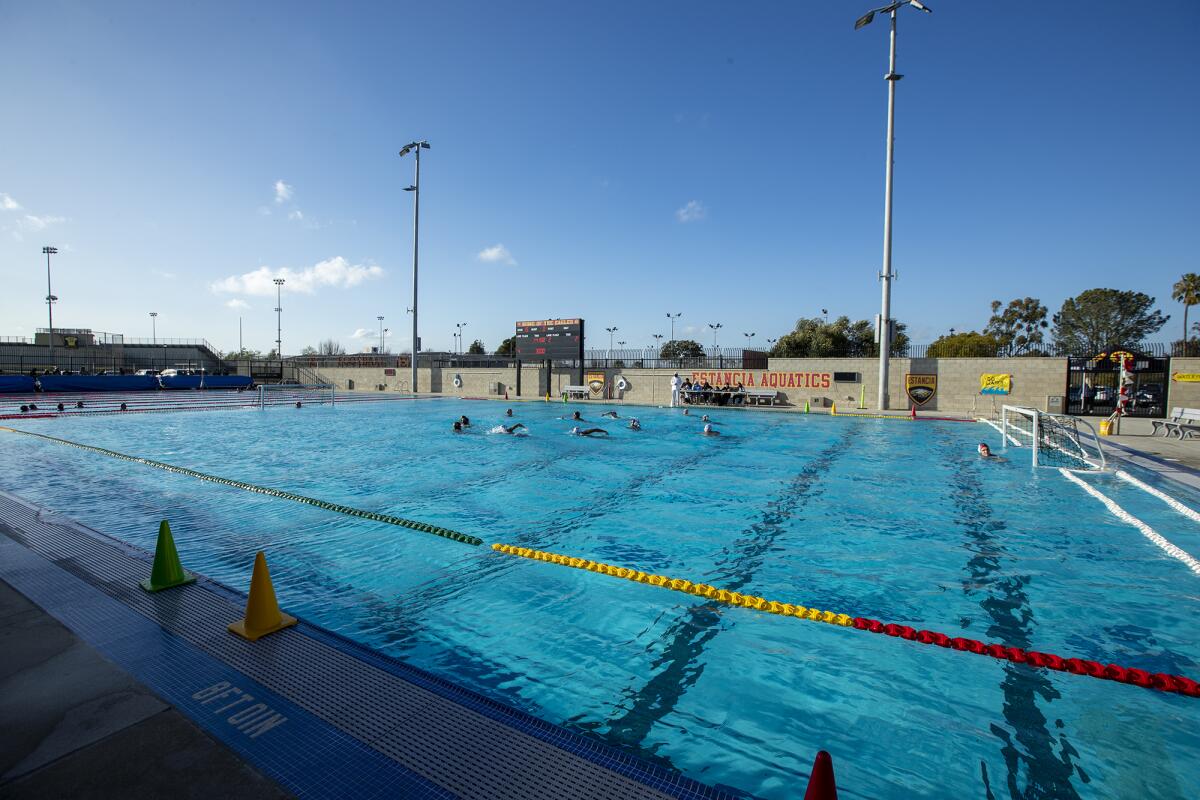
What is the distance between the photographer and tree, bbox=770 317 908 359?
155 feet

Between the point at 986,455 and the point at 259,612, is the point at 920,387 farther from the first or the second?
the point at 259,612

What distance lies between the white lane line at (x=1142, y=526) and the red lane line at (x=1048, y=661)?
275 centimetres

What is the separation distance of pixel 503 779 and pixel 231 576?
398 centimetres

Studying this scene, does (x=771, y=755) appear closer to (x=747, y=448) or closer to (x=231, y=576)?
(x=231, y=576)

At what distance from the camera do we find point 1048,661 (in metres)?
3.62

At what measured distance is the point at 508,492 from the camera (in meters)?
8.52

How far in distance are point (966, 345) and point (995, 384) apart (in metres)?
54.2

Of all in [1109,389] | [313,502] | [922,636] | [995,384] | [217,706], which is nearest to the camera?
[217,706]

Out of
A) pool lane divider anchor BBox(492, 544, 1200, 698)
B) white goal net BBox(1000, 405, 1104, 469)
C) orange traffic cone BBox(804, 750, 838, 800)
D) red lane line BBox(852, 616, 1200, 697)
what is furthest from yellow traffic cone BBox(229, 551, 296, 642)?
white goal net BBox(1000, 405, 1104, 469)

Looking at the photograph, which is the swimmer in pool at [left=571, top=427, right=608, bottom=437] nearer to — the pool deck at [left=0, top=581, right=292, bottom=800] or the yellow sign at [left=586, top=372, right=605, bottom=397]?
the pool deck at [left=0, top=581, right=292, bottom=800]

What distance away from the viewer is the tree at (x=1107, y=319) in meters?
66.4

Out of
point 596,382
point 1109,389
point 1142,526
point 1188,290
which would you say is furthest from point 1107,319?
point 1142,526

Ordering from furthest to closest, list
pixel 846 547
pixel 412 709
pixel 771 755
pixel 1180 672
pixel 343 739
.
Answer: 1. pixel 846 547
2. pixel 1180 672
3. pixel 771 755
4. pixel 412 709
5. pixel 343 739

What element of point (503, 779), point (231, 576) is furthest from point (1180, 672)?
point (231, 576)
